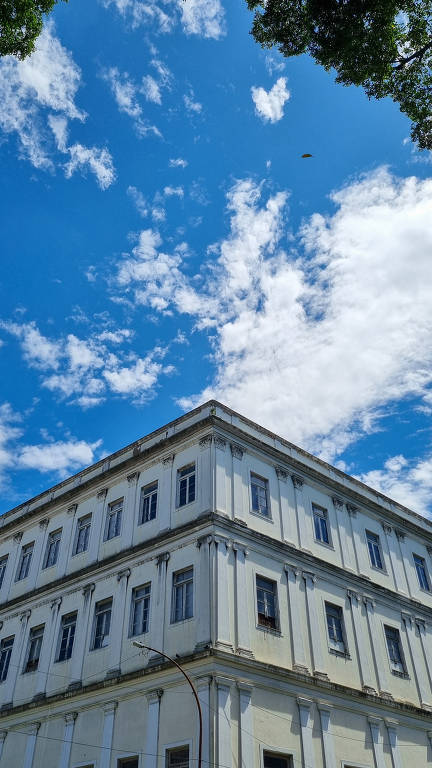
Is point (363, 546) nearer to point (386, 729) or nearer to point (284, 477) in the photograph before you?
point (284, 477)

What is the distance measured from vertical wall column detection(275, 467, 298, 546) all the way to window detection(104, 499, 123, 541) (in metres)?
6.00

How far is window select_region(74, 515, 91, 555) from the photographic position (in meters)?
24.3

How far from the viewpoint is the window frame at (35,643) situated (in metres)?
23.1

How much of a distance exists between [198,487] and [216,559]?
111 inches

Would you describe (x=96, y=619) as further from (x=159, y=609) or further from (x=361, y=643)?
(x=361, y=643)

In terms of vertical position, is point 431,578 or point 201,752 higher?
point 431,578

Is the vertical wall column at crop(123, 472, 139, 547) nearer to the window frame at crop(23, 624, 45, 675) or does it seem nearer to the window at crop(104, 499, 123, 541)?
the window at crop(104, 499, 123, 541)

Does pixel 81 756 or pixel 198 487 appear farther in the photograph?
pixel 198 487

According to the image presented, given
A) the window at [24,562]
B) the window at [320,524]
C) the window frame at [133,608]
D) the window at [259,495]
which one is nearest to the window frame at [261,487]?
the window at [259,495]

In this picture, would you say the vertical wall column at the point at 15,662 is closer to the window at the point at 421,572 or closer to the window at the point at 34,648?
the window at the point at 34,648

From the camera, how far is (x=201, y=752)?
15812 mm

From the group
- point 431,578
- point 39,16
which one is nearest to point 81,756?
point 431,578

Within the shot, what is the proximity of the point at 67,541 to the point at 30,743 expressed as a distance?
7.00 meters

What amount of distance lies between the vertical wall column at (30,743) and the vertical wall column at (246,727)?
8.46 metres
